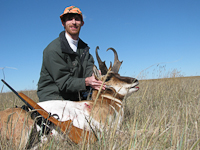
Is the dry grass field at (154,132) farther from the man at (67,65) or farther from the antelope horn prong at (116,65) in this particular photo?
the man at (67,65)

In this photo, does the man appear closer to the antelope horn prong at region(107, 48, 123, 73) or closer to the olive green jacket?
the olive green jacket

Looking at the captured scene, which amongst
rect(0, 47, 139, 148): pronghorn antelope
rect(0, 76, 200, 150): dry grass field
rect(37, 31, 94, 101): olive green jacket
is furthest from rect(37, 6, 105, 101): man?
rect(0, 76, 200, 150): dry grass field

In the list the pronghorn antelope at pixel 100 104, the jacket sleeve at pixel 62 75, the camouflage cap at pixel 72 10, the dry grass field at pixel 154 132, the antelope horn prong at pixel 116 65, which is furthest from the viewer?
the camouflage cap at pixel 72 10

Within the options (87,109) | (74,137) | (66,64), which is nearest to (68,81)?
(66,64)

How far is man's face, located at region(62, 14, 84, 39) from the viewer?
421 centimetres

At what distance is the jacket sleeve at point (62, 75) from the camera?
3596mm

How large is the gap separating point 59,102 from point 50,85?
3.10 feet

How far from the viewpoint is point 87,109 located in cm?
317

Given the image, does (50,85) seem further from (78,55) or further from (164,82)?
(164,82)

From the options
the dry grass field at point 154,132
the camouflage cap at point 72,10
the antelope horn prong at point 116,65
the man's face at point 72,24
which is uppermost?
the camouflage cap at point 72,10

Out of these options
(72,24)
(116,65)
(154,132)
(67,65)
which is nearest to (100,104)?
(116,65)

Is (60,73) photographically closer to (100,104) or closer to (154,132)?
(100,104)

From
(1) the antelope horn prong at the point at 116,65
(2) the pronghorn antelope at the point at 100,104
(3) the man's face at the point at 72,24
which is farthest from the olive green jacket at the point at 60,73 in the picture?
(1) the antelope horn prong at the point at 116,65

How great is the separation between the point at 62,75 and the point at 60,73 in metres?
0.07
